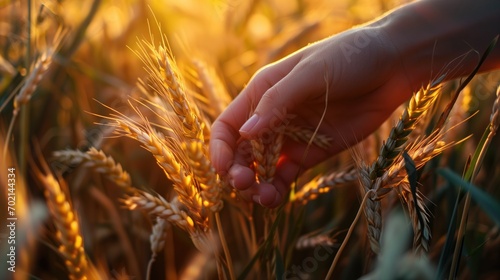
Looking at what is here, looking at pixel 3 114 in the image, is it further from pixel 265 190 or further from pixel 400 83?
pixel 400 83

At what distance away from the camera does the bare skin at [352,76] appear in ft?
3.09

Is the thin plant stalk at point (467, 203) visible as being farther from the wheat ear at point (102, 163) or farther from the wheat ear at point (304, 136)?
the wheat ear at point (102, 163)

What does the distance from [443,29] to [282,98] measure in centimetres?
40

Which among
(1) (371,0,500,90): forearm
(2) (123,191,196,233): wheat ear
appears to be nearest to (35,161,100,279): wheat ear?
(2) (123,191,196,233): wheat ear

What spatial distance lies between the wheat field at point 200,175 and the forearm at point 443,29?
0.10m

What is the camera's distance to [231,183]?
2.91 ft

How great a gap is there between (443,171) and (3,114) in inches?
37.2

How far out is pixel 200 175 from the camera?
2.41 feet

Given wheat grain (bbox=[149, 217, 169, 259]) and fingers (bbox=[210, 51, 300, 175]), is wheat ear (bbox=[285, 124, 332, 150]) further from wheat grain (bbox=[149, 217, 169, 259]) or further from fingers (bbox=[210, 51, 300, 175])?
wheat grain (bbox=[149, 217, 169, 259])

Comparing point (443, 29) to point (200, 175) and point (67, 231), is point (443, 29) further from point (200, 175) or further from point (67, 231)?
point (67, 231)

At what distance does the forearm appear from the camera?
1.03 metres

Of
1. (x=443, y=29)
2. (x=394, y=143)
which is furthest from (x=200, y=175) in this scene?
(x=443, y=29)

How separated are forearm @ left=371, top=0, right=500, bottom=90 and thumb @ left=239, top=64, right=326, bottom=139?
22cm

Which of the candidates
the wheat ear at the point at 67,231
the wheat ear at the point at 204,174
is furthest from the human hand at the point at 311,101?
the wheat ear at the point at 67,231
